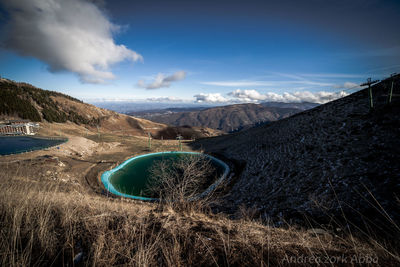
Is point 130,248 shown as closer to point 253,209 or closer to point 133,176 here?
point 253,209

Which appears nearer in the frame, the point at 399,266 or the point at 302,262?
the point at 399,266

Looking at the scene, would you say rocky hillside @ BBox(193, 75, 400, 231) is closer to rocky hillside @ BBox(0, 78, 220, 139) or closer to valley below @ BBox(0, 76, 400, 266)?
valley below @ BBox(0, 76, 400, 266)

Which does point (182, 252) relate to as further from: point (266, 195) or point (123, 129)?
point (123, 129)

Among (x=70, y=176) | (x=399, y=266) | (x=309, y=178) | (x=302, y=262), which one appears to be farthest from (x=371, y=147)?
(x=70, y=176)

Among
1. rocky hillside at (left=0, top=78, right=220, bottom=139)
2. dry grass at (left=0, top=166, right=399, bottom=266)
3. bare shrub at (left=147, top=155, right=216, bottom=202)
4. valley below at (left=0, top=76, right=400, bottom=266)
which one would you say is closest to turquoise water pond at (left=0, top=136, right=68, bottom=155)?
valley below at (left=0, top=76, right=400, bottom=266)

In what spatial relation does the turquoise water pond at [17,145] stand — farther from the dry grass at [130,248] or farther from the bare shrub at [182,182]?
the dry grass at [130,248]

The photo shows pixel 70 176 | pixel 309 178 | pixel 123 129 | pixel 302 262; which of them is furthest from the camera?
pixel 123 129

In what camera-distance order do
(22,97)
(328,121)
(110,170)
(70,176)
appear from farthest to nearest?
(22,97) → (110,170) → (70,176) → (328,121)

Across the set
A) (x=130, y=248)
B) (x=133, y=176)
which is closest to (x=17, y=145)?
(x=133, y=176)
